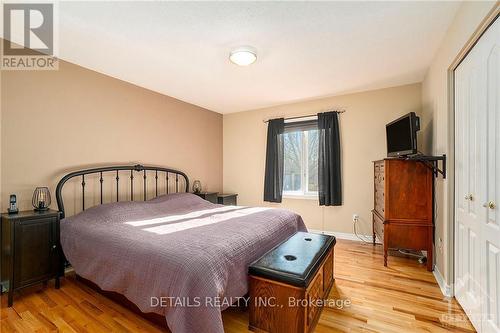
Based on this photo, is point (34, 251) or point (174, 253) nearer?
point (174, 253)

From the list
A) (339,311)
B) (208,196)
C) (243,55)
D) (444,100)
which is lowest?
(339,311)

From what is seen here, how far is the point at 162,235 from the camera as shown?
190 cm

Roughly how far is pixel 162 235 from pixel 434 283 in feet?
8.94

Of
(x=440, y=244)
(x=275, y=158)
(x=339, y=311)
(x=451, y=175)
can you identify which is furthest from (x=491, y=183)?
(x=275, y=158)

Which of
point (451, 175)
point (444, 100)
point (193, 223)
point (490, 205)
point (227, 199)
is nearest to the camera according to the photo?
point (490, 205)

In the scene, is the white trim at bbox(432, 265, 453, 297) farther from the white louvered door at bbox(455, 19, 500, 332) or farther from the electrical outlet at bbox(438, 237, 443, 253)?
the electrical outlet at bbox(438, 237, 443, 253)

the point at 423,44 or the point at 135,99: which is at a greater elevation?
the point at 423,44

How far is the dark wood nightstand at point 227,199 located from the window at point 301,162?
1.03 m

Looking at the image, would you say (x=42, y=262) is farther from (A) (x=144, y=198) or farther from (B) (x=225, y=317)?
(B) (x=225, y=317)

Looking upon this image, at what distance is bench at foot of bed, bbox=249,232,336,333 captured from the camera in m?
1.52

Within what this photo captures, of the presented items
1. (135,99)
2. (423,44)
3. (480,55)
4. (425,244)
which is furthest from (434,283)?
(135,99)

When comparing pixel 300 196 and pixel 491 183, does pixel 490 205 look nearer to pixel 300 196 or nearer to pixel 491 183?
pixel 491 183

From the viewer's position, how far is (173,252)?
155cm

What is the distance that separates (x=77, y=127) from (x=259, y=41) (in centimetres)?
232
